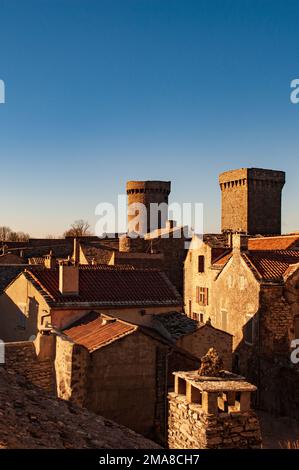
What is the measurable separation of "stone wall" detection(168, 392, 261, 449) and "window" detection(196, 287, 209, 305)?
74.6 ft

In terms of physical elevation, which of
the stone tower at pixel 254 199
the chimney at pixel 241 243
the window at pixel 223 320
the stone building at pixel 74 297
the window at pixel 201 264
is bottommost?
the window at pixel 223 320

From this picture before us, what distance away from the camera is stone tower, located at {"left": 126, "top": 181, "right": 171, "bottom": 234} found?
252 feet

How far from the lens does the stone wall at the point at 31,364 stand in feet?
53.9

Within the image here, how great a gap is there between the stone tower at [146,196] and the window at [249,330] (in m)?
50.5

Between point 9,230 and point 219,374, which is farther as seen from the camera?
point 9,230

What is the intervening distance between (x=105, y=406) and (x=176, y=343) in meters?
4.80

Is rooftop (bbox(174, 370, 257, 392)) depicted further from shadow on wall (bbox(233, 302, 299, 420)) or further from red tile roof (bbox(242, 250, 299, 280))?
red tile roof (bbox(242, 250, 299, 280))

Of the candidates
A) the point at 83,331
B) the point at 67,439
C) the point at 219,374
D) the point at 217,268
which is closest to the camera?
the point at 67,439

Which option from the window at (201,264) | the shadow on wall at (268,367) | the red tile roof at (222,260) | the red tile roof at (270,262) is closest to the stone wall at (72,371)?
the shadow on wall at (268,367)

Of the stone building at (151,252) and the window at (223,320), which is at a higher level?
the stone building at (151,252)

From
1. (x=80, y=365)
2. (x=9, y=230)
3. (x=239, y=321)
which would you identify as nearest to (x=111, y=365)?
(x=80, y=365)

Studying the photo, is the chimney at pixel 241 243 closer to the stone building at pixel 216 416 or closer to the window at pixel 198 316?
the window at pixel 198 316

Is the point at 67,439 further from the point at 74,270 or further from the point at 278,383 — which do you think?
the point at 278,383
